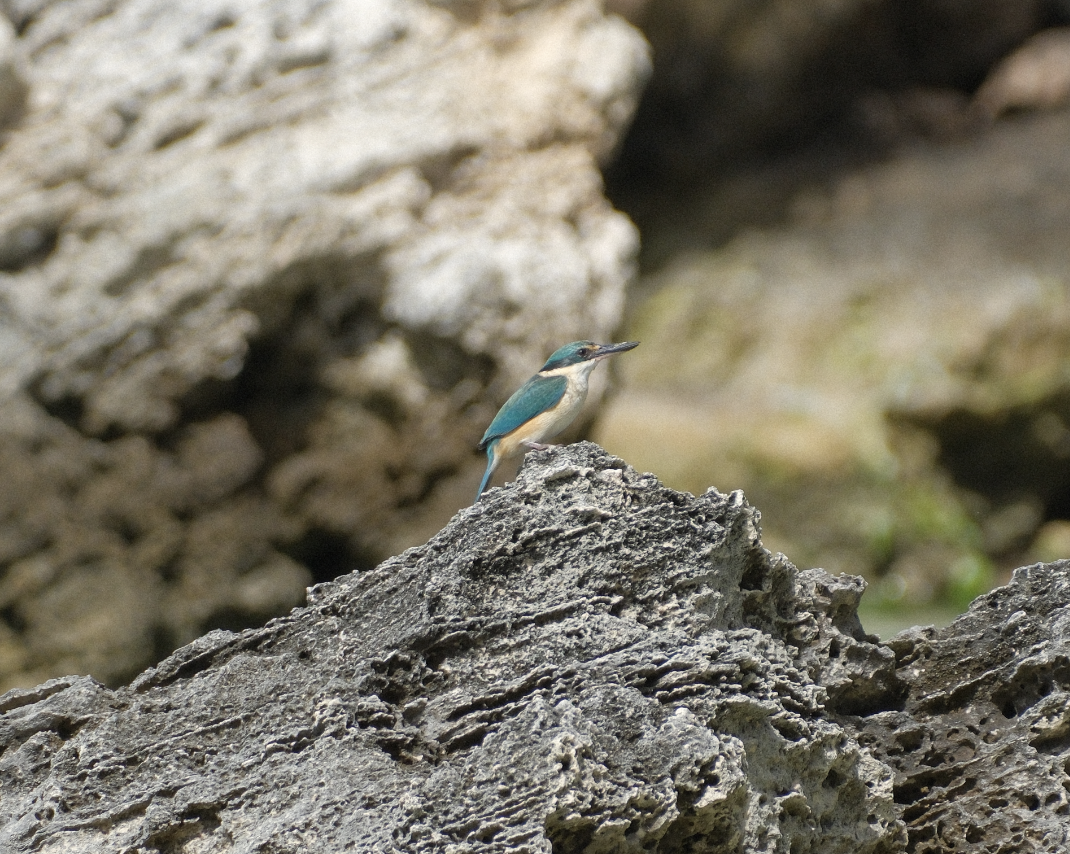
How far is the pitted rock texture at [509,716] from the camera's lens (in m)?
2.97

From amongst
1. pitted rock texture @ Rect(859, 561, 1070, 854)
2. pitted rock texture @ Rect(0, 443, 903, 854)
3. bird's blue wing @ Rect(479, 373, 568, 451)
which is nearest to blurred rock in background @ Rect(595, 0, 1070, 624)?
bird's blue wing @ Rect(479, 373, 568, 451)

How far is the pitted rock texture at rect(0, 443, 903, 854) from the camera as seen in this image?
9.75ft

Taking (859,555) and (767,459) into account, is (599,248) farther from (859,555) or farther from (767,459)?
(859,555)

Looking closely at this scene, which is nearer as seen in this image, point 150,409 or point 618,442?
point 150,409

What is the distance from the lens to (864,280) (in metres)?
12.9

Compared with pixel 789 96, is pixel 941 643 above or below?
below

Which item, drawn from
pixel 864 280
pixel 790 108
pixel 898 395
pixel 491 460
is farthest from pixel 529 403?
pixel 790 108

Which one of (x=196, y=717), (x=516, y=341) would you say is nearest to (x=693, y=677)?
(x=196, y=717)

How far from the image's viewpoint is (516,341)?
9422 mm

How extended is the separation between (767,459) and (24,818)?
30.3 feet

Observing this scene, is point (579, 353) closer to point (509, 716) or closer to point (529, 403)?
point (529, 403)

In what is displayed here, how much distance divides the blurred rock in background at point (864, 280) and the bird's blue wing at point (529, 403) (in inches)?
208

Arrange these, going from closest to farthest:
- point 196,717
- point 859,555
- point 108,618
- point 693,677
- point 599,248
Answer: point 693,677 < point 196,717 < point 108,618 < point 599,248 < point 859,555

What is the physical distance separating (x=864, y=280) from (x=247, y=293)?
6.57 metres
